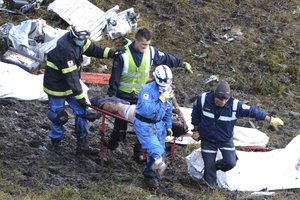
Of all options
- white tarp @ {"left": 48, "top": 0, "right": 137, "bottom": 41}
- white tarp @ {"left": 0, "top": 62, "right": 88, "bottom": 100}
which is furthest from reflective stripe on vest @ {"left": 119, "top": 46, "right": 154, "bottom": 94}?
white tarp @ {"left": 48, "top": 0, "right": 137, "bottom": 41}

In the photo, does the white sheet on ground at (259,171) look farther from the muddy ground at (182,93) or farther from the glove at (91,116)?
the glove at (91,116)

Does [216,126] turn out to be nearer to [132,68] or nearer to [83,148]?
[132,68]

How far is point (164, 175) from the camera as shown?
7.91 metres

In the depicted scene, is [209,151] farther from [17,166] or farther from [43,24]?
[43,24]

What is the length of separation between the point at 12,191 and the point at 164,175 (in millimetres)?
2156

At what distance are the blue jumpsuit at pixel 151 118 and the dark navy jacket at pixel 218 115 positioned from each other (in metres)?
0.45

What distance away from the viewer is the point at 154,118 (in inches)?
277

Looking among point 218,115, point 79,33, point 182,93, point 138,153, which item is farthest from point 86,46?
point 182,93

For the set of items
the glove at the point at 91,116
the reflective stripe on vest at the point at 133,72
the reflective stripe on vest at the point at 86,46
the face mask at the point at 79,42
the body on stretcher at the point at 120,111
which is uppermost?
the face mask at the point at 79,42

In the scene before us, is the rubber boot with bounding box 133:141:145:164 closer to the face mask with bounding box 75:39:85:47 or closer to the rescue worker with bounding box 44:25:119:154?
the rescue worker with bounding box 44:25:119:154

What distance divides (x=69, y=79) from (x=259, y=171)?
→ 2746 millimetres

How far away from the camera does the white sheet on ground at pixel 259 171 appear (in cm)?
781

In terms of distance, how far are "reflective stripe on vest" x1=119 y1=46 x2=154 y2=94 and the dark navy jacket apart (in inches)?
33.4

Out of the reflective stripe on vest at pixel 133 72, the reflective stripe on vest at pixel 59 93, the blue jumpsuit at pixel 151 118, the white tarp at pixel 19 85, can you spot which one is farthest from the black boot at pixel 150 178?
the white tarp at pixel 19 85
